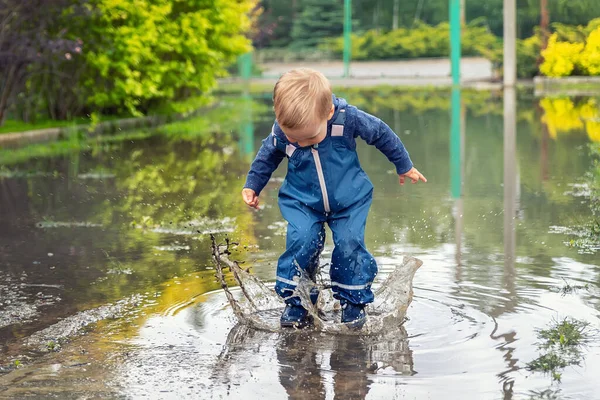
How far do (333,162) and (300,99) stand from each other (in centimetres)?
44

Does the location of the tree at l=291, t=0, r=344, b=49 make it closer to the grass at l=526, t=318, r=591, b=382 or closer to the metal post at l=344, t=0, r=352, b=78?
the metal post at l=344, t=0, r=352, b=78

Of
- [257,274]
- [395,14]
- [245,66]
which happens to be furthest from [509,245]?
[245,66]

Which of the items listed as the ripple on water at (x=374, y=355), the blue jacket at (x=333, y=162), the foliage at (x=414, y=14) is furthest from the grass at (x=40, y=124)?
the foliage at (x=414, y=14)

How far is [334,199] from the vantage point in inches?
222

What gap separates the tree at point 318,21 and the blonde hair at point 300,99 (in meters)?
43.8

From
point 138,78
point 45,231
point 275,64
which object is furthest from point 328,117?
point 275,64

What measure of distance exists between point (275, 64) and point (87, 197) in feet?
128

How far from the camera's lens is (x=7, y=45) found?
663 inches

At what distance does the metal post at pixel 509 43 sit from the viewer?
37250mm

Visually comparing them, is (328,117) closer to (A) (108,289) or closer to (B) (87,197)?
(A) (108,289)

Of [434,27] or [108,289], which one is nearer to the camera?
[108,289]

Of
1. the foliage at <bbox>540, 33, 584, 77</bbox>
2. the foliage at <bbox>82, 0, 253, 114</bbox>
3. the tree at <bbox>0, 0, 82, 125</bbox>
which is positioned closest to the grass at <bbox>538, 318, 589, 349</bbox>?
the tree at <bbox>0, 0, 82, 125</bbox>

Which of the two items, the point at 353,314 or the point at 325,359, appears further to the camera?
the point at 353,314

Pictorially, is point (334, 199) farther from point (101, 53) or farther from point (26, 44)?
point (101, 53)
